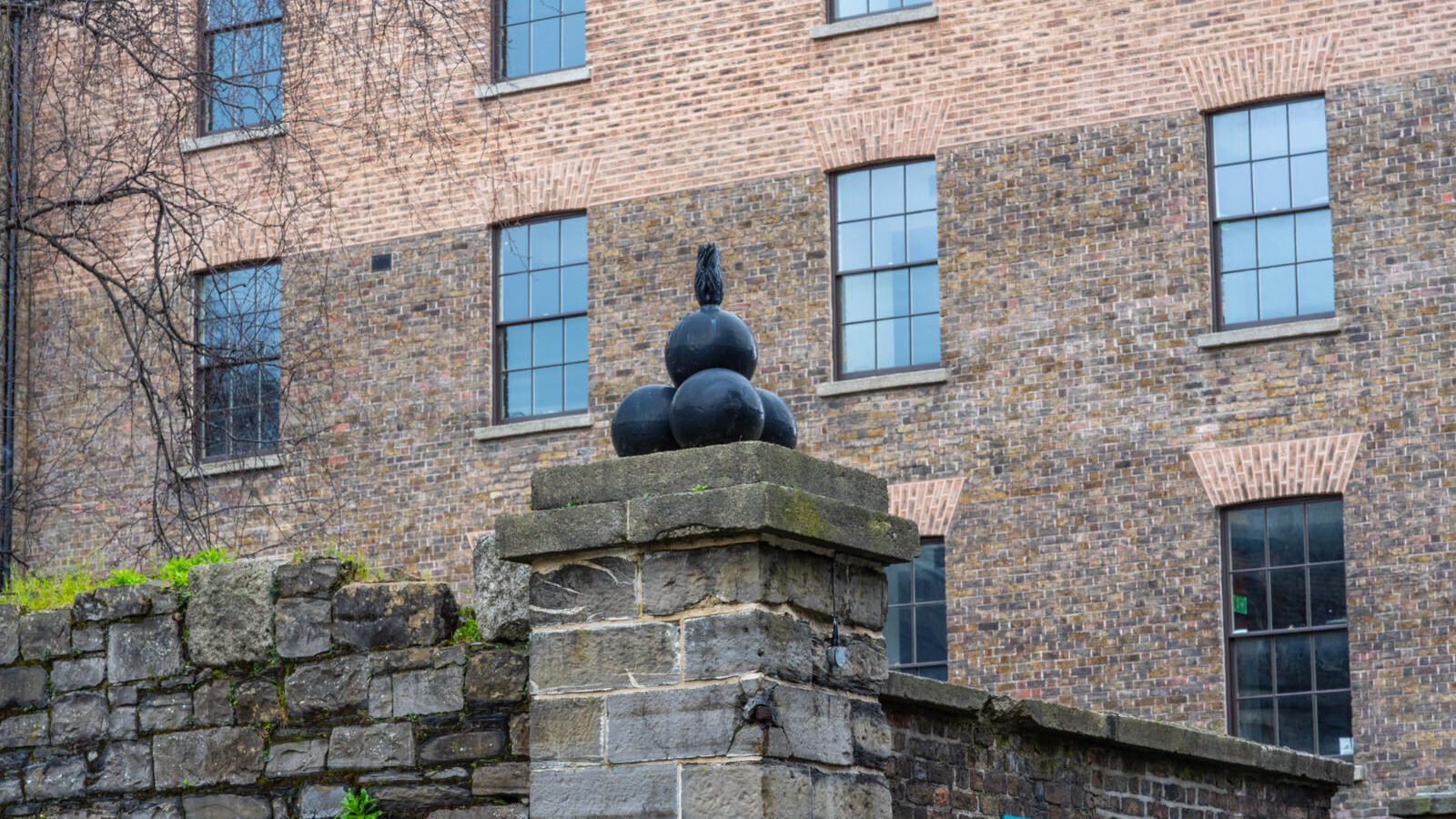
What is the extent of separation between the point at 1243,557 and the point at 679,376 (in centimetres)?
1066

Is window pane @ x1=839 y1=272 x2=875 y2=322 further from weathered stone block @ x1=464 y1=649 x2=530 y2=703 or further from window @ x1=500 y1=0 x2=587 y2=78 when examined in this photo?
weathered stone block @ x1=464 y1=649 x2=530 y2=703

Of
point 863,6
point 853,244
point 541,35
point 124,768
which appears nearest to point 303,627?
point 124,768

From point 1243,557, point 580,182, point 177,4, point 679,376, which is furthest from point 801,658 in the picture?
point 580,182

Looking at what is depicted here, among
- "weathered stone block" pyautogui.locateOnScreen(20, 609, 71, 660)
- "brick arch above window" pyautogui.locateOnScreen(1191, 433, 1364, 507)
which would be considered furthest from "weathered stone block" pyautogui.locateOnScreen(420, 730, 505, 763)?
"brick arch above window" pyautogui.locateOnScreen(1191, 433, 1364, 507)

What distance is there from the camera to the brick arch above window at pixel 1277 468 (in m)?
17.5

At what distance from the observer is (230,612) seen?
8.78 meters

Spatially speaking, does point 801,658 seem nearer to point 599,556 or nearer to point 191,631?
point 599,556

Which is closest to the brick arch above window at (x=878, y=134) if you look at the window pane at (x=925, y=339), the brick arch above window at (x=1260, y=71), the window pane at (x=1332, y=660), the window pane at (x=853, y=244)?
the window pane at (x=853, y=244)

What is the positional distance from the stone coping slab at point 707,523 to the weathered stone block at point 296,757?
1.22m

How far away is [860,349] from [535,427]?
3203 mm

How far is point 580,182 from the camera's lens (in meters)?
20.8

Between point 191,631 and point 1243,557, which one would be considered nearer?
point 191,631

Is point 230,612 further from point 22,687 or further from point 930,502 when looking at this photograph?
point 930,502

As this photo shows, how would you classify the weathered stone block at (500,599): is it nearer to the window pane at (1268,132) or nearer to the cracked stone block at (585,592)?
the cracked stone block at (585,592)
